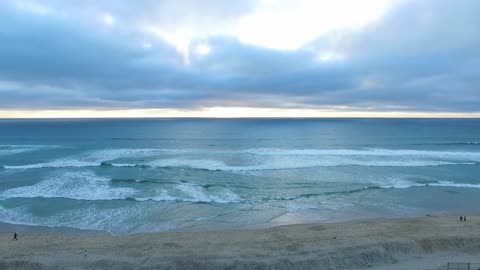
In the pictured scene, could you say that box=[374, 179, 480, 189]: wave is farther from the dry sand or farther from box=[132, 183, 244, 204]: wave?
box=[132, 183, 244, 204]: wave

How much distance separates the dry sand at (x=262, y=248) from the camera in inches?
557

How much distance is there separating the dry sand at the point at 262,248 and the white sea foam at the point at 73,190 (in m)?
6.37

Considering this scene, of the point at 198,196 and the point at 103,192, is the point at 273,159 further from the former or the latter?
the point at 103,192

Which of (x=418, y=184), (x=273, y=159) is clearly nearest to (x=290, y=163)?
(x=273, y=159)

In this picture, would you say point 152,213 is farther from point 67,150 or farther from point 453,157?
point 453,157

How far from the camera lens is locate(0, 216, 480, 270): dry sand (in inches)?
557

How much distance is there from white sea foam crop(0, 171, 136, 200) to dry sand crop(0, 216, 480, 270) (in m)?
6.37

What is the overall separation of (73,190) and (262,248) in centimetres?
1847

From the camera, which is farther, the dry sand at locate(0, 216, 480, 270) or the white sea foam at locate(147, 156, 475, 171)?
the white sea foam at locate(147, 156, 475, 171)

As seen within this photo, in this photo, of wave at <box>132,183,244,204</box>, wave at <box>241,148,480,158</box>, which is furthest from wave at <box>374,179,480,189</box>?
wave at <box>241,148,480,158</box>

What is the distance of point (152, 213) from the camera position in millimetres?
21859

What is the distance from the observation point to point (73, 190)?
87.7ft

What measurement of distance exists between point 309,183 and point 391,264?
15.2 m

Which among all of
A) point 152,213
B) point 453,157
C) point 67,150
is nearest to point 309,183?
point 152,213
